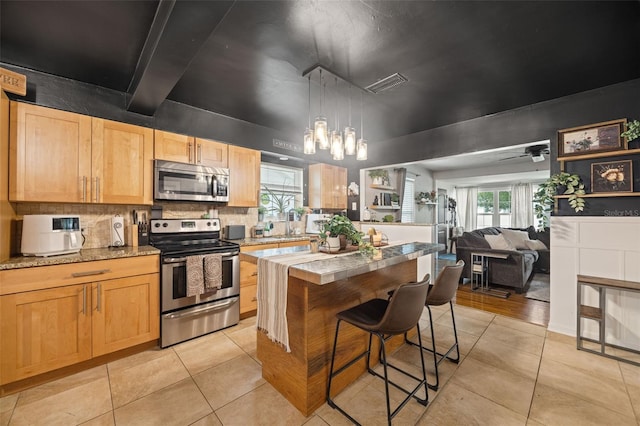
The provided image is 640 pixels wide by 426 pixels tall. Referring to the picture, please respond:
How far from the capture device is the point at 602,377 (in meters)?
2.07

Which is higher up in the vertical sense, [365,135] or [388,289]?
[365,135]

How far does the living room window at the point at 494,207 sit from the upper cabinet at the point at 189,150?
893cm

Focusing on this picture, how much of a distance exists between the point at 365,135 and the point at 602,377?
371 centimetres

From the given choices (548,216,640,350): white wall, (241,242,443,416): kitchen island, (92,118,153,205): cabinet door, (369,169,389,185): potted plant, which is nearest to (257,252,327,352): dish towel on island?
(241,242,443,416): kitchen island

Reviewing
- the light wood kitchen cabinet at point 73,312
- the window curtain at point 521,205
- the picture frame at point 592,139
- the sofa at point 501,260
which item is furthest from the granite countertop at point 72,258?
the window curtain at point 521,205

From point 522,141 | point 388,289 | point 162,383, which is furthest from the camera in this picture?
point 522,141

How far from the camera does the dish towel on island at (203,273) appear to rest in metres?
2.57

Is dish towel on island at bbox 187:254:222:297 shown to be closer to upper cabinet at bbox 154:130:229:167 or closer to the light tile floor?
the light tile floor

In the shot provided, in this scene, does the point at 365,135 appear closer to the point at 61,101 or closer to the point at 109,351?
the point at 61,101

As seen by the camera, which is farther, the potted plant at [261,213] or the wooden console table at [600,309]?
the potted plant at [261,213]

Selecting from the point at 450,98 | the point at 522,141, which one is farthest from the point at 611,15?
the point at 522,141

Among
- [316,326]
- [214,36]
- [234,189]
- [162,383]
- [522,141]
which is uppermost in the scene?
[214,36]

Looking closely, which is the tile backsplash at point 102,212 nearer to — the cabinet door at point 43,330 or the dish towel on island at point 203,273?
the cabinet door at point 43,330

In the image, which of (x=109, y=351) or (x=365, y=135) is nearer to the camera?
(x=109, y=351)
